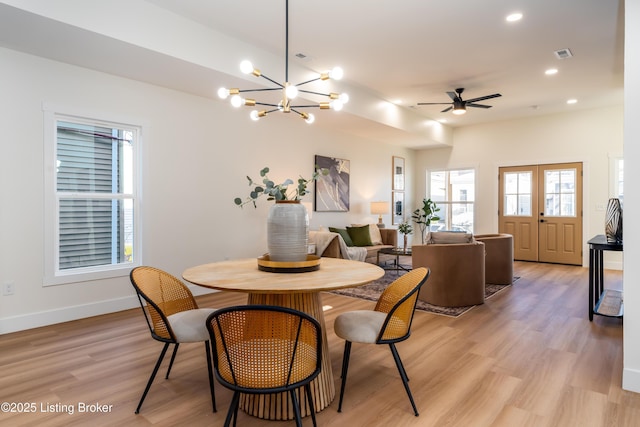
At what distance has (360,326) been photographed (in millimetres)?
2129

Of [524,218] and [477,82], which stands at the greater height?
[477,82]

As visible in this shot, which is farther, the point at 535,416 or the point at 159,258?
the point at 159,258

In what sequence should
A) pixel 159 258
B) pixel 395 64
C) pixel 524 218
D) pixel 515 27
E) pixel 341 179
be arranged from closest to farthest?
pixel 515 27
pixel 159 258
pixel 395 64
pixel 341 179
pixel 524 218

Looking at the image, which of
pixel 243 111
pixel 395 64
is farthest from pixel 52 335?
pixel 395 64

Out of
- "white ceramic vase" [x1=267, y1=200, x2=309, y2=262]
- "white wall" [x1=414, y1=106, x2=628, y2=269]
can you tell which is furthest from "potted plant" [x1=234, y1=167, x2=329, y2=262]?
"white wall" [x1=414, y1=106, x2=628, y2=269]

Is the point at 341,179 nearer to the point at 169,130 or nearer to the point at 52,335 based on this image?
the point at 169,130

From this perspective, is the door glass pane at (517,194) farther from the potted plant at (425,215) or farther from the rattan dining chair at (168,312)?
the rattan dining chair at (168,312)

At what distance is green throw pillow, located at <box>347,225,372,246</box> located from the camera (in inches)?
273

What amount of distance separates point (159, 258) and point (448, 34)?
4.18 meters

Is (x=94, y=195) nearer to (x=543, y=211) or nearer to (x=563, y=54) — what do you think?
(x=563, y=54)

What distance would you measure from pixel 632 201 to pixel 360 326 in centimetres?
188

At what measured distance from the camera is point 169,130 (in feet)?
15.2

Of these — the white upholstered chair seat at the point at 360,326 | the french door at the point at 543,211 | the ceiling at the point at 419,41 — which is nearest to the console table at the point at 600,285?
the ceiling at the point at 419,41

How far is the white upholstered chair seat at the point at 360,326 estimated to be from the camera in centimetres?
206
